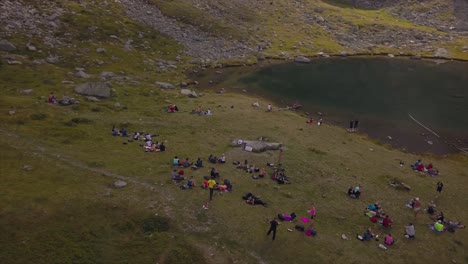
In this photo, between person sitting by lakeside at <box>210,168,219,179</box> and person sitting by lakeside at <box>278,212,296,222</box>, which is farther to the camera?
person sitting by lakeside at <box>210,168,219,179</box>

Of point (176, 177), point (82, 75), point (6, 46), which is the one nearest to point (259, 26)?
point (82, 75)

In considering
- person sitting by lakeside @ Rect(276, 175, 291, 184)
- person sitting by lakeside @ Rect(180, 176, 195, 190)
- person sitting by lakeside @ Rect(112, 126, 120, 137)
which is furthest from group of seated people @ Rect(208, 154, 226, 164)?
person sitting by lakeside @ Rect(112, 126, 120, 137)

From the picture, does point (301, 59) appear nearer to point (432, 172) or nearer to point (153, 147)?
point (432, 172)

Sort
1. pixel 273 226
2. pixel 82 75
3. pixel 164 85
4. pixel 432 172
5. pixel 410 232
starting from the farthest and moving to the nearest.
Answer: pixel 164 85, pixel 82 75, pixel 432 172, pixel 410 232, pixel 273 226

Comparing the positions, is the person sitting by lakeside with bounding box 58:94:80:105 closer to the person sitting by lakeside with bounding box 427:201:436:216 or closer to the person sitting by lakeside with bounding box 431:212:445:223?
the person sitting by lakeside with bounding box 427:201:436:216

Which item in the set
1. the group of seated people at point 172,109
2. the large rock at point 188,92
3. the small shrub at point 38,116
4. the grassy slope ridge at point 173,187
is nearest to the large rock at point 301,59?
the grassy slope ridge at point 173,187

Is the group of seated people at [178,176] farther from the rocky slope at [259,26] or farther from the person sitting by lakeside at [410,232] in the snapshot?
the rocky slope at [259,26]

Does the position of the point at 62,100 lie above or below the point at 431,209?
above
